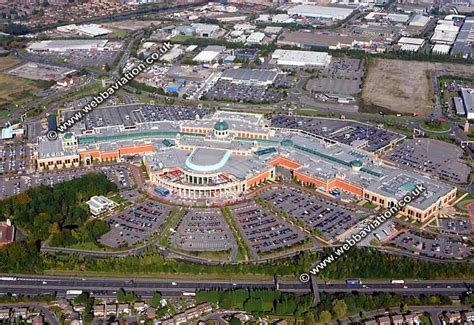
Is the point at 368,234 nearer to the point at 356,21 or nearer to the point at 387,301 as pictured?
the point at 387,301

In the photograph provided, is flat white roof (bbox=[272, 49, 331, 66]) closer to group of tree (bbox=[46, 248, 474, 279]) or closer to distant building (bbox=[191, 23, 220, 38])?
distant building (bbox=[191, 23, 220, 38])

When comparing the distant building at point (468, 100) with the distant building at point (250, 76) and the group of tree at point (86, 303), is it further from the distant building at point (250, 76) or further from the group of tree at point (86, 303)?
the group of tree at point (86, 303)

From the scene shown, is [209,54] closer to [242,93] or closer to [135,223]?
[242,93]

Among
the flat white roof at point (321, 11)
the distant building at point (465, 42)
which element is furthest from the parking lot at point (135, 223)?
the flat white roof at point (321, 11)

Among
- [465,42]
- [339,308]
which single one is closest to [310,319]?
[339,308]

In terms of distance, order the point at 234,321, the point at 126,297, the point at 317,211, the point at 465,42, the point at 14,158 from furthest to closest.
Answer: the point at 465,42, the point at 14,158, the point at 317,211, the point at 126,297, the point at 234,321
